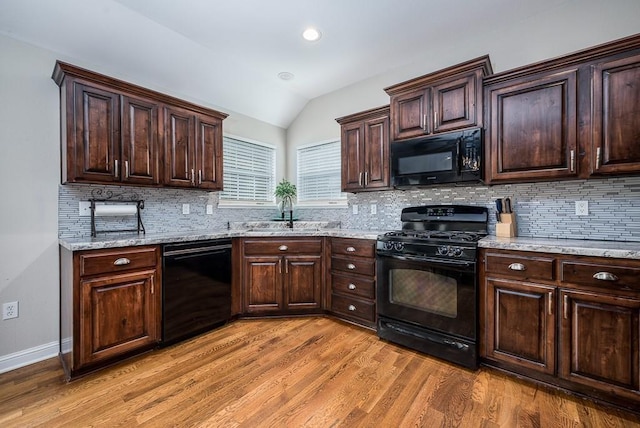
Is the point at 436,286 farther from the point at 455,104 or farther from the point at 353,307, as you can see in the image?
the point at 455,104

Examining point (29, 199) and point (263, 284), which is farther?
point (263, 284)

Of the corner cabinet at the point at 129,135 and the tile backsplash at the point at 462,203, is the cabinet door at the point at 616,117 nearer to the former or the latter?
the tile backsplash at the point at 462,203

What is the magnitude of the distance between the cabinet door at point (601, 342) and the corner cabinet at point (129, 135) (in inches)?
133

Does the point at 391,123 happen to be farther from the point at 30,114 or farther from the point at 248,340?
the point at 30,114

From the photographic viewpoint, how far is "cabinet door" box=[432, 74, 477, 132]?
2.46m

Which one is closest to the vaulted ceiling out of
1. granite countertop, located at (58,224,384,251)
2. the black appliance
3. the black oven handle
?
granite countertop, located at (58,224,384,251)

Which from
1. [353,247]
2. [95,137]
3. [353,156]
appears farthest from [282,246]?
[95,137]

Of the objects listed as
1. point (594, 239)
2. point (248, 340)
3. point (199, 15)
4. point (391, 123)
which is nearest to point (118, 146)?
point (199, 15)

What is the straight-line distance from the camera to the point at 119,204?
106 inches

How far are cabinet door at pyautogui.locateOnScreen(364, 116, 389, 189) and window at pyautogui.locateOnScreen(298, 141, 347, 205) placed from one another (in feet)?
2.32

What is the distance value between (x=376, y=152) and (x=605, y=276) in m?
2.12

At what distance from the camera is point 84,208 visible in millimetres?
2561

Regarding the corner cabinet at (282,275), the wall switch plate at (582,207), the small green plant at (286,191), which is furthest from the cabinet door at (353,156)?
the wall switch plate at (582,207)

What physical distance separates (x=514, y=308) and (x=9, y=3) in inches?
170
